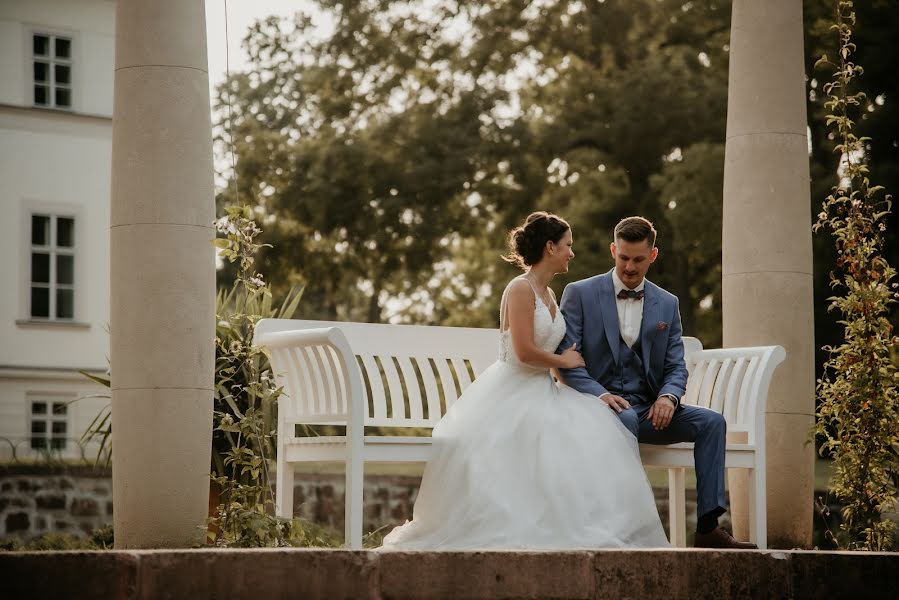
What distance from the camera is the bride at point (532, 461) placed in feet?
15.2

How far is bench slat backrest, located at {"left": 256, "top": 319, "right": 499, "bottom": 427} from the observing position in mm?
5344

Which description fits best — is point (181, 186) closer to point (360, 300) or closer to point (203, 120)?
point (203, 120)

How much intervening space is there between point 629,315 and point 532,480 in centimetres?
100

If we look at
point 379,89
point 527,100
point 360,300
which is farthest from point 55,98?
point 360,300

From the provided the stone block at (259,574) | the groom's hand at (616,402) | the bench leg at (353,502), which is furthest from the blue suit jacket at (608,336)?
the stone block at (259,574)

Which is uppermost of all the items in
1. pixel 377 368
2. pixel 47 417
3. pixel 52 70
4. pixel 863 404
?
pixel 52 70

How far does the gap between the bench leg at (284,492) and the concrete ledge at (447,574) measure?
1918 mm

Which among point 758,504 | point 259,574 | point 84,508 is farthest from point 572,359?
point 84,508

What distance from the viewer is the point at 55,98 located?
1800 cm

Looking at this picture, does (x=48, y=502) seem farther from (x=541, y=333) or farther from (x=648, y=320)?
(x=648, y=320)

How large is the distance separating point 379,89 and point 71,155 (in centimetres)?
490

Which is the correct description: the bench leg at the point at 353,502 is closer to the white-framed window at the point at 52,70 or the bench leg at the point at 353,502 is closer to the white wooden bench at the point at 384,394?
the white wooden bench at the point at 384,394

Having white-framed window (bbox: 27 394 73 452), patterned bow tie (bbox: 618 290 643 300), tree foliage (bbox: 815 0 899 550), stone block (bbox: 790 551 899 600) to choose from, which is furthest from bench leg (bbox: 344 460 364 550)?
white-framed window (bbox: 27 394 73 452)

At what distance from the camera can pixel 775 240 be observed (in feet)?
20.8
